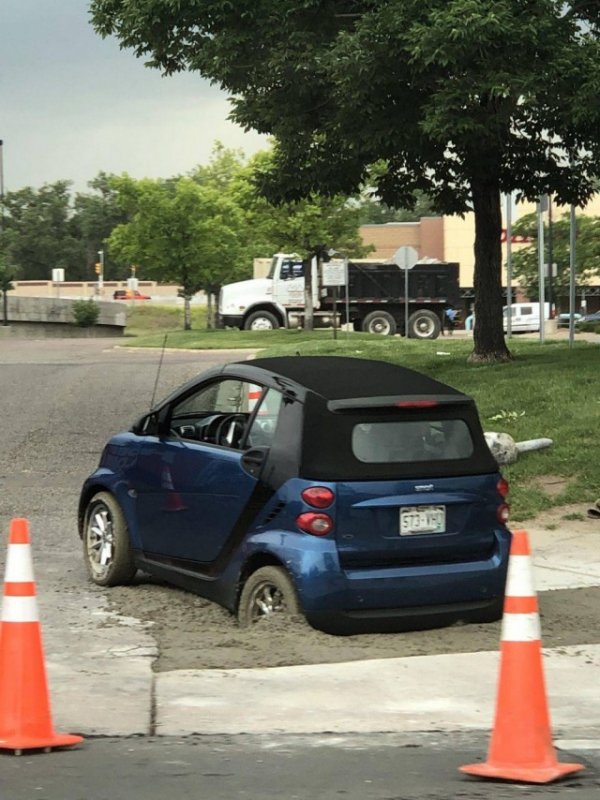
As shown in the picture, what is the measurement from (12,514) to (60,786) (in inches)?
299

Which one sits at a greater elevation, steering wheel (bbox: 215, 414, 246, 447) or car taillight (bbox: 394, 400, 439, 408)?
car taillight (bbox: 394, 400, 439, 408)

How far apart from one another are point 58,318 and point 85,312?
2.92 m

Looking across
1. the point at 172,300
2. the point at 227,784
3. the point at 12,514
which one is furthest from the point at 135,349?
the point at 172,300

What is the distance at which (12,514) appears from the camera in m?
12.3

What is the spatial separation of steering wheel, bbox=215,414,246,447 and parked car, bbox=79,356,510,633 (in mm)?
10

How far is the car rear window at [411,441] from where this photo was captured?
743 centimetres

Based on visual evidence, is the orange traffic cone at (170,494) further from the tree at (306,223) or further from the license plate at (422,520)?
the tree at (306,223)

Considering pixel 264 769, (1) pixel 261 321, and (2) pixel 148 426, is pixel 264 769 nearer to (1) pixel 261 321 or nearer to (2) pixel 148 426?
(2) pixel 148 426

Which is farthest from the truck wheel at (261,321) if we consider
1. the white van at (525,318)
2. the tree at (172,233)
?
the white van at (525,318)

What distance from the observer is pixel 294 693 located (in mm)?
6484

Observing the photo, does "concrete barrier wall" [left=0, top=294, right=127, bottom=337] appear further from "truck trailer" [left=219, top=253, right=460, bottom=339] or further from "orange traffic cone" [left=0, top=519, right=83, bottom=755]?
"orange traffic cone" [left=0, top=519, right=83, bottom=755]

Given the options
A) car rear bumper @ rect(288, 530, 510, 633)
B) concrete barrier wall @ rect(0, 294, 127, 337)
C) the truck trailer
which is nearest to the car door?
car rear bumper @ rect(288, 530, 510, 633)

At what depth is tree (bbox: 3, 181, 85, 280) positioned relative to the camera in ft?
448

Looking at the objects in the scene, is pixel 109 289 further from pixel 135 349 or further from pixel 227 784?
pixel 227 784
